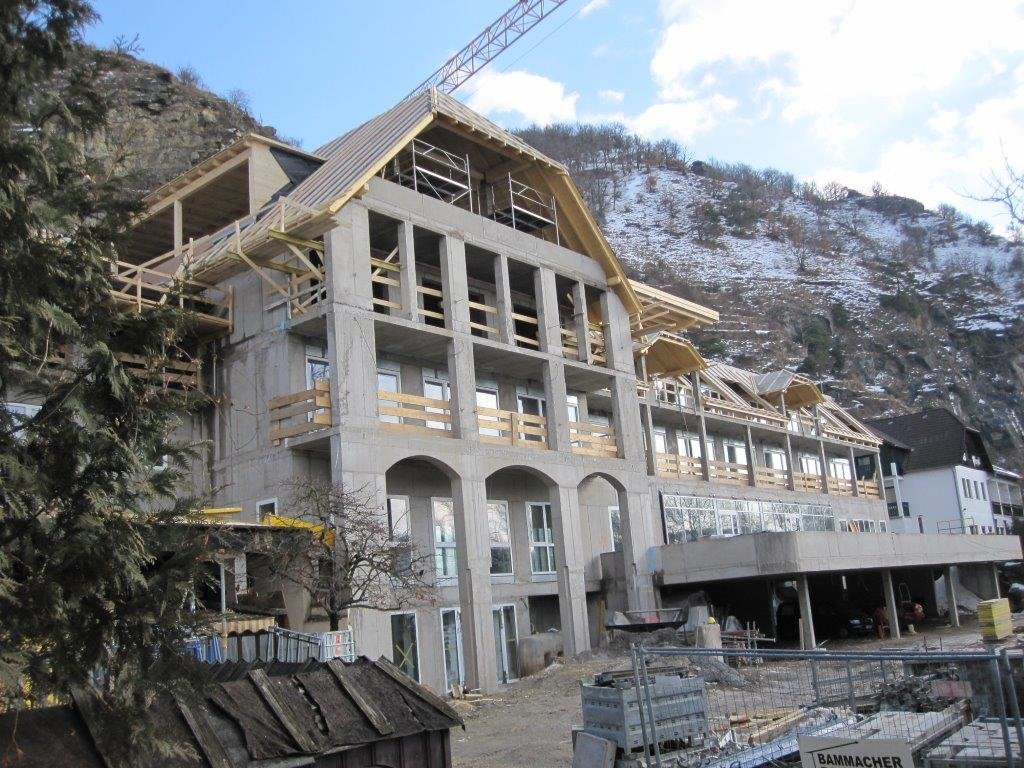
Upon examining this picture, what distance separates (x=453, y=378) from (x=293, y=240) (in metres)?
5.55

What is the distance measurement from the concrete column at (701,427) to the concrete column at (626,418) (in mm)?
7373

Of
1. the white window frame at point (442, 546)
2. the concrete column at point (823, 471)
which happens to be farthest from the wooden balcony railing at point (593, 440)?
the concrete column at point (823, 471)

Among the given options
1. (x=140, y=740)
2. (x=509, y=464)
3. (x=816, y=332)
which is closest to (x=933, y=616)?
(x=509, y=464)

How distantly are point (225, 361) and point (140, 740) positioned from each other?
61.1 ft

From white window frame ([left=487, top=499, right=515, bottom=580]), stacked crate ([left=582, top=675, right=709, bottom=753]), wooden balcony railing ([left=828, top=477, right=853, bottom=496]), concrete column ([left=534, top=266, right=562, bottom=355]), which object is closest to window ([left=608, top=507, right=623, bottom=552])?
white window frame ([left=487, top=499, right=515, bottom=580])

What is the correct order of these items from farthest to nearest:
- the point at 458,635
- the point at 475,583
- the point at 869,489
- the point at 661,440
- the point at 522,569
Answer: the point at 869,489 < the point at 661,440 < the point at 522,569 < the point at 458,635 < the point at 475,583

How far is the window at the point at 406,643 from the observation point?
2414 centimetres

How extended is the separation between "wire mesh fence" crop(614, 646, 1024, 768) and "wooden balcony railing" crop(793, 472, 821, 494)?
94.1 ft

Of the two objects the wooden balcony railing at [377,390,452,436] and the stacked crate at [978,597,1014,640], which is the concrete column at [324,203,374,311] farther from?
the stacked crate at [978,597,1014,640]

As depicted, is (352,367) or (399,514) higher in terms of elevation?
(352,367)

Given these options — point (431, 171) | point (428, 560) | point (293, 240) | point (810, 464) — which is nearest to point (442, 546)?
point (428, 560)

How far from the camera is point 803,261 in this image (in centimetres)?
13650

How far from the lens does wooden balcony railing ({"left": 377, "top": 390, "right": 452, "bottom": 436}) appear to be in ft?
78.6

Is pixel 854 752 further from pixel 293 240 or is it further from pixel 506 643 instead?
pixel 506 643
